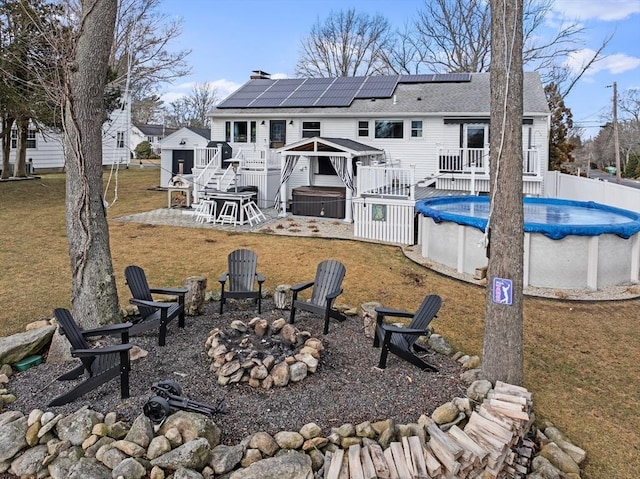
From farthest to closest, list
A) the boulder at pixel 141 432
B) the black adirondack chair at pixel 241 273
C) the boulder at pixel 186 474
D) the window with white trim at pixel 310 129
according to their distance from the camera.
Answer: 1. the window with white trim at pixel 310 129
2. the black adirondack chair at pixel 241 273
3. the boulder at pixel 141 432
4. the boulder at pixel 186 474

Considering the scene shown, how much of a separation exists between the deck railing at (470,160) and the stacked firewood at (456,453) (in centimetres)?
1248

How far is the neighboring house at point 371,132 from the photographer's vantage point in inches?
591

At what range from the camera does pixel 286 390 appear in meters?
3.94

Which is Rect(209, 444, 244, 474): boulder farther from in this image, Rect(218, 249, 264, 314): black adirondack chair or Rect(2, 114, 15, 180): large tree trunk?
Rect(2, 114, 15, 180): large tree trunk

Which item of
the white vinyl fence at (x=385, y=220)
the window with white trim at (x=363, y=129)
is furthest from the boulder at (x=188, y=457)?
the window with white trim at (x=363, y=129)

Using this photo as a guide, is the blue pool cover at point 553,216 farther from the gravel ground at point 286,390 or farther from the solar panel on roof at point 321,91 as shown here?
the solar panel on roof at point 321,91

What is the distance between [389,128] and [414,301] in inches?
441

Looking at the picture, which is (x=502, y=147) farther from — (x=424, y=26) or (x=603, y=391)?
(x=424, y=26)

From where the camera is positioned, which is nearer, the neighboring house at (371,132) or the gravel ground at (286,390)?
the gravel ground at (286,390)

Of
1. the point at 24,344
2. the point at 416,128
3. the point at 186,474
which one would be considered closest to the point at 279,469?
the point at 186,474

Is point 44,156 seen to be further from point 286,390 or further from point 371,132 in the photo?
point 286,390

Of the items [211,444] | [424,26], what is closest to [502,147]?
[211,444]

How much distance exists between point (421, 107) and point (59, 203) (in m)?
13.5

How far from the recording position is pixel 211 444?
320 cm
